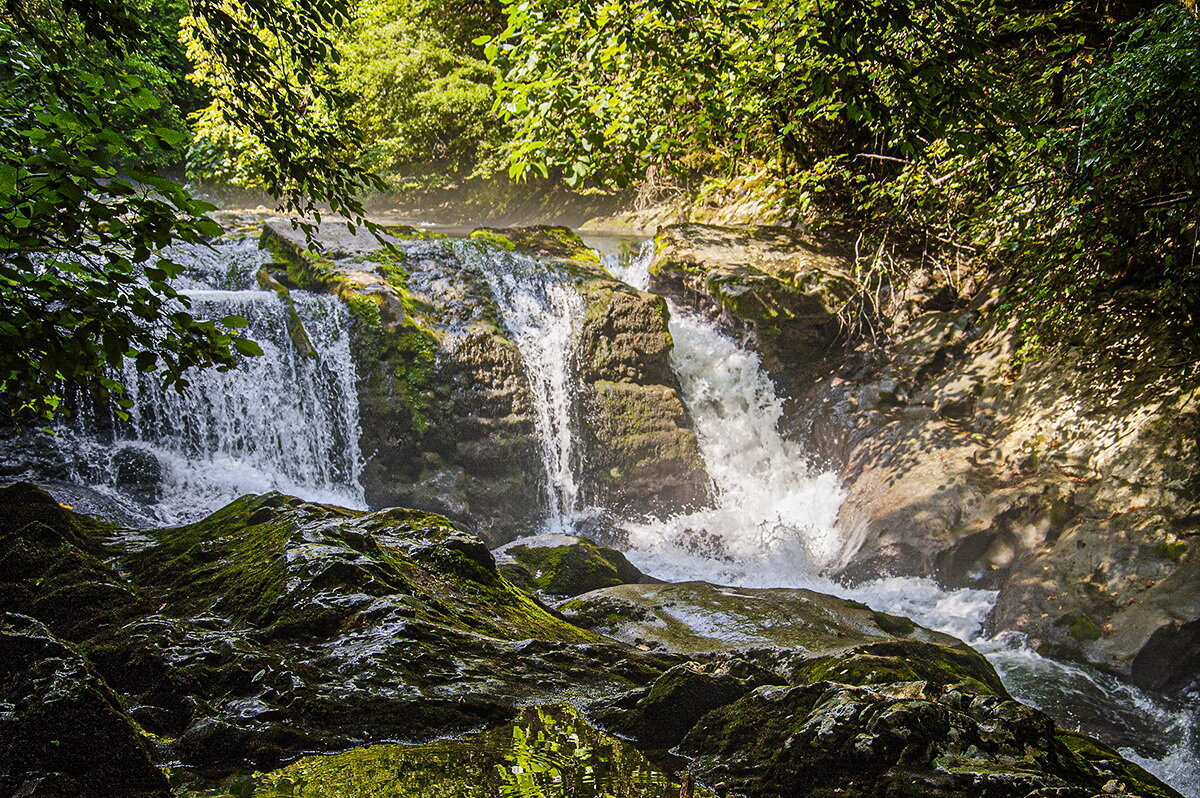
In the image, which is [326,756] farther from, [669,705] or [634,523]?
[634,523]

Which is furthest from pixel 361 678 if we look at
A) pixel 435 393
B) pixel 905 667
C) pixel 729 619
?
pixel 435 393

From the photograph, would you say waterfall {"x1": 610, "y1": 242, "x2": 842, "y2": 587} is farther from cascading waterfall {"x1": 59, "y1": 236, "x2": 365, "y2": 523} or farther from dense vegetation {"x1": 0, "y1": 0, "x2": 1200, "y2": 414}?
cascading waterfall {"x1": 59, "y1": 236, "x2": 365, "y2": 523}

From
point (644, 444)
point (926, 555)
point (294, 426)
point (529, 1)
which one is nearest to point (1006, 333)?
point (926, 555)

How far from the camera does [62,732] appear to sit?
2430 millimetres

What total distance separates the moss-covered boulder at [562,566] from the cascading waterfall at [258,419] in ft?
11.0

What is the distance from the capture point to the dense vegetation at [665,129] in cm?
244

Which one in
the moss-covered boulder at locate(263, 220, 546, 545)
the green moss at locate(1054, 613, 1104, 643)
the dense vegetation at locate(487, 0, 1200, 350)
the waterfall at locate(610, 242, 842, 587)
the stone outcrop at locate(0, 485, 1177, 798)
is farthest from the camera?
the moss-covered boulder at locate(263, 220, 546, 545)

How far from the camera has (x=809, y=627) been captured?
20.6 feet

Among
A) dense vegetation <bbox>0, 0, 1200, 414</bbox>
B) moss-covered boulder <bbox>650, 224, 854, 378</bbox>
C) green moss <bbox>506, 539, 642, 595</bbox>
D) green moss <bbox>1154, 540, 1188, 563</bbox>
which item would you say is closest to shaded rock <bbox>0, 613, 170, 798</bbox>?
dense vegetation <bbox>0, 0, 1200, 414</bbox>

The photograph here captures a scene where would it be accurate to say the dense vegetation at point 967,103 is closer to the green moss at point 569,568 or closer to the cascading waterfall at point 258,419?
the green moss at point 569,568

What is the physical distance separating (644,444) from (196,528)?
711cm

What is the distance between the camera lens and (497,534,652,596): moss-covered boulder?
7.11 metres

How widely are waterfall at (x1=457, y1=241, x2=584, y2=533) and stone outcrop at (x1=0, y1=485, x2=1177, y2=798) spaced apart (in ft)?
19.7

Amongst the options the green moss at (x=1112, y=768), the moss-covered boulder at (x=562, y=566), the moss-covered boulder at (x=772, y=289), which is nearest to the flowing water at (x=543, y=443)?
the moss-covered boulder at (x=772, y=289)
